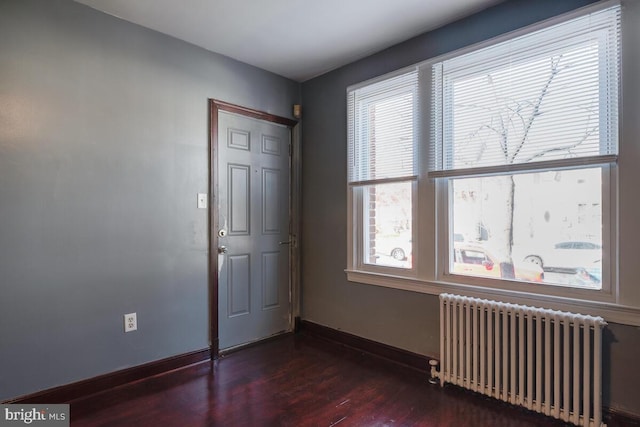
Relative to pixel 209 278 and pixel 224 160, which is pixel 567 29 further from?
pixel 209 278

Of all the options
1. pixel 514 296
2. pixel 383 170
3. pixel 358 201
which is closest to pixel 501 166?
pixel 514 296

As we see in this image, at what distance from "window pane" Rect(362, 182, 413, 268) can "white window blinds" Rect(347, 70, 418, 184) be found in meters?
0.12

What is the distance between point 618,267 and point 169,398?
9.07 ft

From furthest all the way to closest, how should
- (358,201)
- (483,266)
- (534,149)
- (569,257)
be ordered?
(358,201) < (483,266) < (534,149) < (569,257)

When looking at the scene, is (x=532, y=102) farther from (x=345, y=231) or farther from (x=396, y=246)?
(x=345, y=231)

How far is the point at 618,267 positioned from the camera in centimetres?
190

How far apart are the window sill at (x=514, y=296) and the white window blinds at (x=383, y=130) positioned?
0.83 metres

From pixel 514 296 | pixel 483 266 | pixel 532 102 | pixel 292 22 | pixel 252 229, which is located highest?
pixel 292 22

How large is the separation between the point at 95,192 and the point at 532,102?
2.89m

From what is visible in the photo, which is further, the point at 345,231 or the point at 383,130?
the point at 345,231

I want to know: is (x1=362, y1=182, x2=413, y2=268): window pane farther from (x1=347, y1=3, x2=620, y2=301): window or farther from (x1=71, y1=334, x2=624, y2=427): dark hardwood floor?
(x1=71, y1=334, x2=624, y2=427): dark hardwood floor

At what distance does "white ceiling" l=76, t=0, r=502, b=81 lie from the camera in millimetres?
2314

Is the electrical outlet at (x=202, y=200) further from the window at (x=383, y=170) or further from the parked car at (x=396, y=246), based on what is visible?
the parked car at (x=396, y=246)

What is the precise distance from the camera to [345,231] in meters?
3.26
